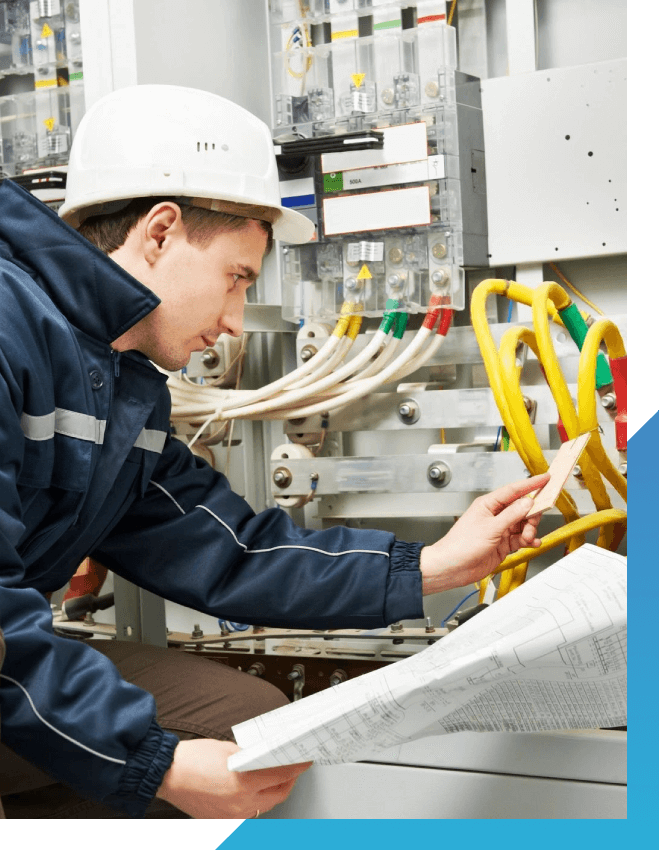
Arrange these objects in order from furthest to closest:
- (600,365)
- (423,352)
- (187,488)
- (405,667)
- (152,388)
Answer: (423,352) < (600,365) < (187,488) < (152,388) < (405,667)

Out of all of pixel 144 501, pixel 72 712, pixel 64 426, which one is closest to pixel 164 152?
pixel 64 426

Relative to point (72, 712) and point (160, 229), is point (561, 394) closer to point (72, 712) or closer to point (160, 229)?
point (160, 229)

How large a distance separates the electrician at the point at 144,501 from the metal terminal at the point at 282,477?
0.33 meters

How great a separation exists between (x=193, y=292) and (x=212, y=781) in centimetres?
65

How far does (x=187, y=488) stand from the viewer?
5.03 feet

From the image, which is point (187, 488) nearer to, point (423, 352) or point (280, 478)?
point (280, 478)

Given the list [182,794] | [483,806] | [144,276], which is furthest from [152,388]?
[483,806]

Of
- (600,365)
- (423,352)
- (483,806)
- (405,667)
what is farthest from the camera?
(423,352)

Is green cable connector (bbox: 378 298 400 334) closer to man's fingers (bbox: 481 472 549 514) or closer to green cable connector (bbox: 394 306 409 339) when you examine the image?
green cable connector (bbox: 394 306 409 339)

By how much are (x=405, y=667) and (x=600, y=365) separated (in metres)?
0.90

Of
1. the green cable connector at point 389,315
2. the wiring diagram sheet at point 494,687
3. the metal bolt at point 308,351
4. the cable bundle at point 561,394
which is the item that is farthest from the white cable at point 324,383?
the wiring diagram sheet at point 494,687

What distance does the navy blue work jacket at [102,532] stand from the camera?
97cm

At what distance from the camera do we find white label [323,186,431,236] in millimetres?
1799

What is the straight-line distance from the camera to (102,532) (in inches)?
55.9
